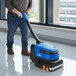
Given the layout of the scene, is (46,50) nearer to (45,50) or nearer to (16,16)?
(45,50)

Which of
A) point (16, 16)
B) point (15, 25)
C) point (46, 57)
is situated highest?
point (16, 16)

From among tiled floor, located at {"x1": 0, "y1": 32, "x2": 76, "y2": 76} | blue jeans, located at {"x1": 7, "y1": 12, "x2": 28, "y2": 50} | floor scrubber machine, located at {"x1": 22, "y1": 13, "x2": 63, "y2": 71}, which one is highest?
blue jeans, located at {"x1": 7, "y1": 12, "x2": 28, "y2": 50}

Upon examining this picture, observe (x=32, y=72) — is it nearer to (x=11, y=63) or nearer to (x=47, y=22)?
(x=11, y=63)

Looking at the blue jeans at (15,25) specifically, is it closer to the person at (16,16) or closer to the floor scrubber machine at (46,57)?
the person at (16,16)

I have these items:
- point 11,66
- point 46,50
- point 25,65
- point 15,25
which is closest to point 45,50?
point 46,50

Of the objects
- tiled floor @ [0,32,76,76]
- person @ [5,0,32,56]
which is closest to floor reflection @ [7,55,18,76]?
tiled floor @ [0,32,76,76]

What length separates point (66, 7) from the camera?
3.99 m

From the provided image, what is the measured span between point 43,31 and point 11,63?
1.80 m

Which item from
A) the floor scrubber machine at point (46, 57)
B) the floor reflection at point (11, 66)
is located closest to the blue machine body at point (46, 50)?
the floor scrubber machine at point (46, 57)

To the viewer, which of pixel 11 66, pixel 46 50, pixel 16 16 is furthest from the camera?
pixel 16 16

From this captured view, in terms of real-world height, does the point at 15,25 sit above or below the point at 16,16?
below

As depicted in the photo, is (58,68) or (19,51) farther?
(19,51)

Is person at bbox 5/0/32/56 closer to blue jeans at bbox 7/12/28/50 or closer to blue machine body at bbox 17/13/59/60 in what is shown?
blue jeans at bbox 7/12/28/50

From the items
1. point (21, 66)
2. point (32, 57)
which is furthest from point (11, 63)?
point (32, 57)
